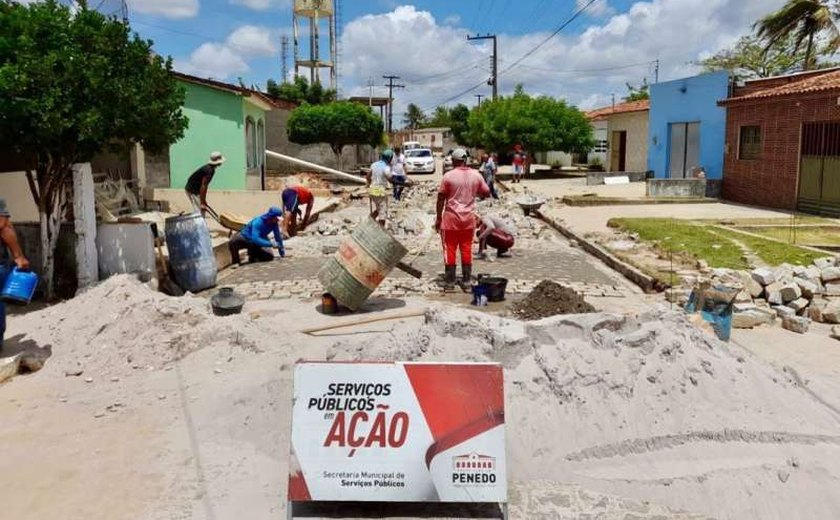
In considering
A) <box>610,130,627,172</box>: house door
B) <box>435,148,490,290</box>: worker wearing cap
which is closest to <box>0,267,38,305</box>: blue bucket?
<box>435,148,490,290</box>: worker wearing cap

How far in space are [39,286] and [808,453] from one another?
8170 mm

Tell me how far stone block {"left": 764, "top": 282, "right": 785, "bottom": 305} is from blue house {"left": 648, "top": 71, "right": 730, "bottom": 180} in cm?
1776

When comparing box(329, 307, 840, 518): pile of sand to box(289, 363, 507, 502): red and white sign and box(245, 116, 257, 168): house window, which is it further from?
box(245, 116, 257, 168): house window

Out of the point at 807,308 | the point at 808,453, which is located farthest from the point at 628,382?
the point at 807,308

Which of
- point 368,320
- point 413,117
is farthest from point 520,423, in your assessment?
point 413,117

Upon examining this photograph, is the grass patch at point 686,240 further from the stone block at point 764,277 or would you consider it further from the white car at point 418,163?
the white car at point 418,163

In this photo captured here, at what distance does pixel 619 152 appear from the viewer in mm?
39844

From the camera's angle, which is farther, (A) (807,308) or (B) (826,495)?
(A) (807,308)

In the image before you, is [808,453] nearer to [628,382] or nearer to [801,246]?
[628,382]

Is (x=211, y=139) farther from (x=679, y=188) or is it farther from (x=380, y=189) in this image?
(x=679, y=188)

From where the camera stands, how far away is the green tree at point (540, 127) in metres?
36.3

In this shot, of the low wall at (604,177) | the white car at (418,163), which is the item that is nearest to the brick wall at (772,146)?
the low wall at (604,177)

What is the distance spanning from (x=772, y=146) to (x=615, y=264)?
11.9 meters

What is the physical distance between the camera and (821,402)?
18.0 feet
